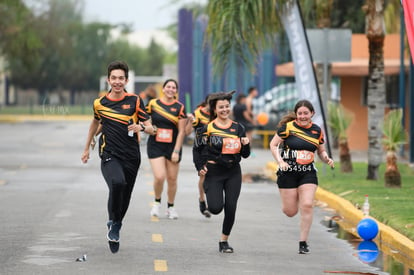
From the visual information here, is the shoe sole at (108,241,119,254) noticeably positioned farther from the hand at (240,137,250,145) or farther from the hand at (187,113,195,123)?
the hand at (187,113,195,123)

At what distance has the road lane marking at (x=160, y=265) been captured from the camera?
10.4m

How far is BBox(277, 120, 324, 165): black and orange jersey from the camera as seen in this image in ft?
39.0

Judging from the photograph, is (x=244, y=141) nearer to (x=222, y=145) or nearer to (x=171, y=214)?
(x=222, y=145)

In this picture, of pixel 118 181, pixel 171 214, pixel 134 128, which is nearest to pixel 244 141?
pixel 134 128

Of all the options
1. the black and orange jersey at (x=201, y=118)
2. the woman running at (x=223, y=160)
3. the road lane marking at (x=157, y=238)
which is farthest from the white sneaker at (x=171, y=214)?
the woman running at (x=223, y=160)

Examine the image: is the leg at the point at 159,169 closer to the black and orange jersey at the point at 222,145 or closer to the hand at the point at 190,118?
the hand at the point at 190,118

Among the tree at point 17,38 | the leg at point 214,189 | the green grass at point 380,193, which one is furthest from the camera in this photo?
the tree at point 17,38

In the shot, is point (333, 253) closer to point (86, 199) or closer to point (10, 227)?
point (10, 227)

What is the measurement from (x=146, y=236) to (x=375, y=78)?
8532 millimetres

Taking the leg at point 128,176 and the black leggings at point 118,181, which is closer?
the black leggings at point 118,181

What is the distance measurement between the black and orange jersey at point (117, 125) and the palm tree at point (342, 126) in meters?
10.8

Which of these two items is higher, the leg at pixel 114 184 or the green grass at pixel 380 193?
the leg at pixel 114 184

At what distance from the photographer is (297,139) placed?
11.9 metres

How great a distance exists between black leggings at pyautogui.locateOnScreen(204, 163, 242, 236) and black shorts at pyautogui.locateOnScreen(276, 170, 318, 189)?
46cm
